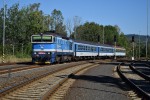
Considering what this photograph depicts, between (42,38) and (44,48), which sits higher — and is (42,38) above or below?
above

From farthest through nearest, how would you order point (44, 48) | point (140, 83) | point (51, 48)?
point (44, 48), point (51, 48), point (140, 83)

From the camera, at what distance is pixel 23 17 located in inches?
2270

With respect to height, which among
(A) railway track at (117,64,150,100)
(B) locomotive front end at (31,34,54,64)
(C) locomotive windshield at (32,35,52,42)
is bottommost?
(A) railway track at (117,64,150,100)

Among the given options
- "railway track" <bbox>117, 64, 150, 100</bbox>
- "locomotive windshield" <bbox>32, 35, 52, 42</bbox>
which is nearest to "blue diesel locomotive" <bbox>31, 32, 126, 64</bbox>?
"locomotive windshield" <bbox>32, 35, 52, 42</bbox>

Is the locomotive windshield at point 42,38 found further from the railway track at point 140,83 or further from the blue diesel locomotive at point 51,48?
the railway track at point 140,83

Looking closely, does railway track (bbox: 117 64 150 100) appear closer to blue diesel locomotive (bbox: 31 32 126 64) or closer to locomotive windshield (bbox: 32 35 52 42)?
blue diesel locomotive (bbox: 31 32 126 64)

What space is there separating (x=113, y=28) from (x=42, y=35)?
429 ft

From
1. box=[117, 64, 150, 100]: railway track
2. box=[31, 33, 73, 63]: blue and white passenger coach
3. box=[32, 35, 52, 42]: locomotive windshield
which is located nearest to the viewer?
box=[117, 64, 150, 100]: railway track

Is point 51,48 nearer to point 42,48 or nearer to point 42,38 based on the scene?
point 42,48

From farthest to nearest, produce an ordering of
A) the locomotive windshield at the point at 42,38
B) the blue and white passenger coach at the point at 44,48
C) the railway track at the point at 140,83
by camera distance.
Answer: the locomotive windshield at the point at 42,38 → the blue and white passenger coach at the point at 44,48 → the railway track at the point at 140,83

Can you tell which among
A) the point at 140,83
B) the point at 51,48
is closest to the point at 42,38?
the point at 51,48

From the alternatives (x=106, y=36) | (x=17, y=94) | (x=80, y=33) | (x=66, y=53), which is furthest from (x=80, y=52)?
(x=106, y=36)

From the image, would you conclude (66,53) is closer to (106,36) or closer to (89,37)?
(89,37)

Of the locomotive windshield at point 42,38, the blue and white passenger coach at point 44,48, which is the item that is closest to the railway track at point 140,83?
the blue and white passenger coach at point 44,48
